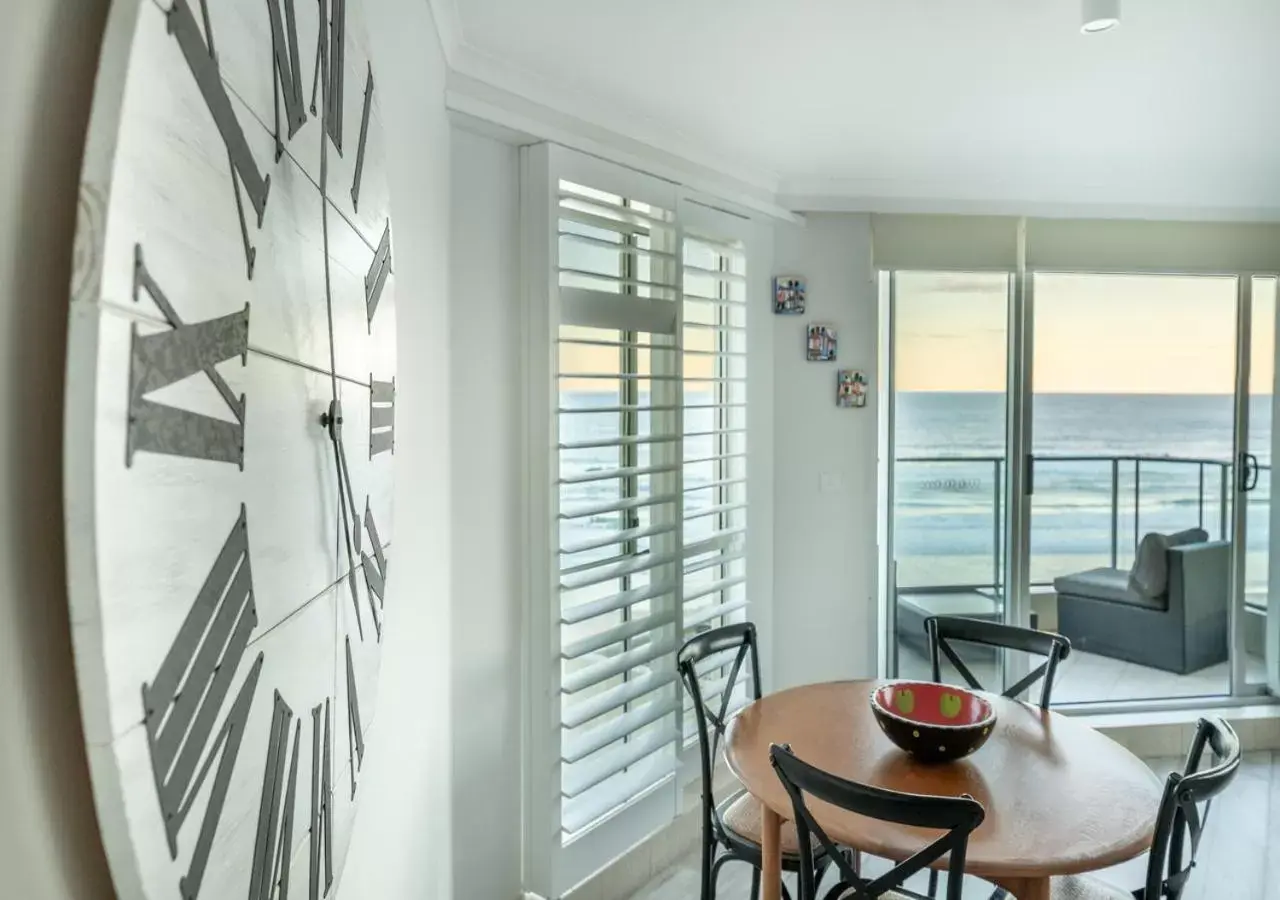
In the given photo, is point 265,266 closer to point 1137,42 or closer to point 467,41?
point 467,41

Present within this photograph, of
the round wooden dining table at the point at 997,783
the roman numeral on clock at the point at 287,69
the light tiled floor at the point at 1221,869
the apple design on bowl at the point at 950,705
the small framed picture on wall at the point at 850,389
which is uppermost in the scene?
the roman numeral on clock at the point at 287,69

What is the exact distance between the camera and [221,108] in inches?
22.6

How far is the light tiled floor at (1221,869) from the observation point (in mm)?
2764

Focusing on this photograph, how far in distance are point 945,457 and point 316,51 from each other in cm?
352

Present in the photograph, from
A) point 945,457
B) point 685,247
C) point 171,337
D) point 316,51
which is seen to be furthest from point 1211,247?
point 171,337

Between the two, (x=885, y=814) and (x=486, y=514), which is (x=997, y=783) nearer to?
(x=885, y=814)

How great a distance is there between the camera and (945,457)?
386 centimetres

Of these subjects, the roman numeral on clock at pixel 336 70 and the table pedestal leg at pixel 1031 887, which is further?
the table pedestal leg at pixel 1031 887

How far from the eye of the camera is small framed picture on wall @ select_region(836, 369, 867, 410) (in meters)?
3.65

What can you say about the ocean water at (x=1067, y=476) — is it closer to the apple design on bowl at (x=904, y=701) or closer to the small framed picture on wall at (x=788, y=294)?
the small framed picture on wall at (x=788, y=294)

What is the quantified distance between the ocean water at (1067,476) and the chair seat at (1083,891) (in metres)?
1.88

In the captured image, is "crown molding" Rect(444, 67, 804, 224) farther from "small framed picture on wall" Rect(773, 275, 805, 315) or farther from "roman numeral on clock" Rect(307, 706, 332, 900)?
"roman numeral on clock" Rect(307, 706, 332, 900)

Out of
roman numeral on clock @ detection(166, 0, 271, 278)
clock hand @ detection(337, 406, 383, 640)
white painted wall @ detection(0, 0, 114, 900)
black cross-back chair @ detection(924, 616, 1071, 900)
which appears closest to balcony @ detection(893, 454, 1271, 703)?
black cross-back chair @ detection(924, 616, 1071, 900)

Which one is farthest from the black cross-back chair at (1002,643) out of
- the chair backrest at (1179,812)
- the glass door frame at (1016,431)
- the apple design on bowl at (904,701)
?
the glass door frame at (1016,431)
